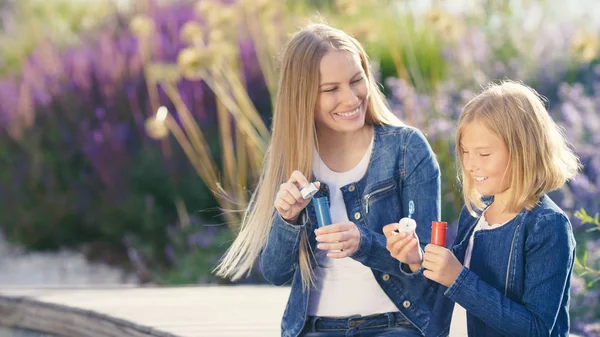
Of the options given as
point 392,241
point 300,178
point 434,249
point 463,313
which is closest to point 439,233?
point 434,249

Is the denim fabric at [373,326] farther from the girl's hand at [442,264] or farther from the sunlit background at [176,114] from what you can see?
the sunlit background at [176,114]

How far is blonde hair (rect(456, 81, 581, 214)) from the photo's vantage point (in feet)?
7.94

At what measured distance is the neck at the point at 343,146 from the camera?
115 inches

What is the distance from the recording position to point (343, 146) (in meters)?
2.96

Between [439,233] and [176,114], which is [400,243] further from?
[176,114]

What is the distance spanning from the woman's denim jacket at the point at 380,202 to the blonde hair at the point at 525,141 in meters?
0.40

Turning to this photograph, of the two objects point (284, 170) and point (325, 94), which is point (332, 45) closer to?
point (325, 94)

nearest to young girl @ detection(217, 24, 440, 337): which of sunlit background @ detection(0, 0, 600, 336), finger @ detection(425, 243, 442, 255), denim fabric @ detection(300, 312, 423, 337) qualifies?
denim fabric @ detection(300, 312, 423, 337)

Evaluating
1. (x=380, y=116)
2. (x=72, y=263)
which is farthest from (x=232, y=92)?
(x=380, y=116)

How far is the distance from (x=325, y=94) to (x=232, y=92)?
3715 mm

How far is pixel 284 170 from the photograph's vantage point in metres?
2.93

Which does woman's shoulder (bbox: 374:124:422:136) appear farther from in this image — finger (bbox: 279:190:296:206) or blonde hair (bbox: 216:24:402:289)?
finger (bbox: 279:190:296:206)

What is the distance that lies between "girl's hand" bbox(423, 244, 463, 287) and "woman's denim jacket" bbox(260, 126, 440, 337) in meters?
0.37

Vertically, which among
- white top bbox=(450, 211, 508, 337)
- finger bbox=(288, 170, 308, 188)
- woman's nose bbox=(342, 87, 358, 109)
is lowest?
white top bbox=(450, 211, 508, 337)
